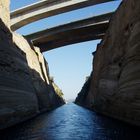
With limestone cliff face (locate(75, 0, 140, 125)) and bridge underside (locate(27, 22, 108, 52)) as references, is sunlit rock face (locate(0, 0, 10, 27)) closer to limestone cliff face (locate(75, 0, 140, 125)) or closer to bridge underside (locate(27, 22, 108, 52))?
limestone cliff face (locate(75, 0, 140, 125))

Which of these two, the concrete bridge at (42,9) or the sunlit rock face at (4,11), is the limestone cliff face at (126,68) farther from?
the sunlit rock face at (4,11)

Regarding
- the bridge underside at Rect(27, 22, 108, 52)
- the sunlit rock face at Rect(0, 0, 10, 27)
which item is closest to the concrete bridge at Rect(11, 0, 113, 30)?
the bridge underside at Rect(27, 22, 108, 52)

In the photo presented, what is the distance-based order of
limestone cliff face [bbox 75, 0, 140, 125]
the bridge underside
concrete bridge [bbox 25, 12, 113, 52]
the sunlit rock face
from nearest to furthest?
limestone cliff face [bbox 75, 0, 140, 125] → the sunlit rock face → concrete bridge [bbox 25, 12, 113, 52] → the bridge underside

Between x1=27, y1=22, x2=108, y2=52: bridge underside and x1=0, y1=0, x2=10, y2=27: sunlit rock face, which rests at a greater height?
x1=27, y1=22, x2=108, y2=52: bridge underside

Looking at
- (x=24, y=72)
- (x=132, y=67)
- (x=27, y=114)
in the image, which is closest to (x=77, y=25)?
(x=24, y=72)

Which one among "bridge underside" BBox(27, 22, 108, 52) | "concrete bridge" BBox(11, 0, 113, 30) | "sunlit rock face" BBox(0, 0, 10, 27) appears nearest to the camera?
"sunlit rock face" BBox(0, 0, 10, 27)

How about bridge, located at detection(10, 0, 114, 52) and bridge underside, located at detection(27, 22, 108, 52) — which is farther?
bridge underside, located at detection(27, 22, 108, 52)

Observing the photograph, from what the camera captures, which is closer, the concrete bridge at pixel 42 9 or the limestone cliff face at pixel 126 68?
the limestone cliff face at pixel 126 68

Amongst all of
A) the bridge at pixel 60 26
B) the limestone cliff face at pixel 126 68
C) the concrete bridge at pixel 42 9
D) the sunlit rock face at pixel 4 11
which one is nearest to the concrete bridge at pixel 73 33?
the bridge at pixel 60 26

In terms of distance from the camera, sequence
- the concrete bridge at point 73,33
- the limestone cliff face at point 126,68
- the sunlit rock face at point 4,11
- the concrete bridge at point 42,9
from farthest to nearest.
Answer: the concrete bridge at point 73,33 → the concrete bridge at point 42,9 → the sunlit rock face at point 4,11 → the limestone cliff face at point 126,68

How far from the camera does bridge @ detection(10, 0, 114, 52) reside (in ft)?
141

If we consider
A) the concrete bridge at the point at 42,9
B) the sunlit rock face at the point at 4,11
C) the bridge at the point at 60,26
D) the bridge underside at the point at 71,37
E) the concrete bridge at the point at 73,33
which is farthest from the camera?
the bridge underside at the point at 71,37

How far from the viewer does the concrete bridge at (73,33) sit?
161ft

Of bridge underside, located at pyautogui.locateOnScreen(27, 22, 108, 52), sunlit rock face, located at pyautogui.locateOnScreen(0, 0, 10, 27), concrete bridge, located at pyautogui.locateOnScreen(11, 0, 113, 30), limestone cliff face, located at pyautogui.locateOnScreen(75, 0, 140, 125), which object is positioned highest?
concrete bridge, located at pyautogui.locateOnScreen(11, 0, 113, 30)
